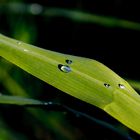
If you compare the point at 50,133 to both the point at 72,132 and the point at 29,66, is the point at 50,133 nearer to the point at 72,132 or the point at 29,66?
the point at 72,132

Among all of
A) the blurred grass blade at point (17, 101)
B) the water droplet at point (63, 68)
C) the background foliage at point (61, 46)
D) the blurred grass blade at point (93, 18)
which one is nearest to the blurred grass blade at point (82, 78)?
the water droplet at point (63, 68)

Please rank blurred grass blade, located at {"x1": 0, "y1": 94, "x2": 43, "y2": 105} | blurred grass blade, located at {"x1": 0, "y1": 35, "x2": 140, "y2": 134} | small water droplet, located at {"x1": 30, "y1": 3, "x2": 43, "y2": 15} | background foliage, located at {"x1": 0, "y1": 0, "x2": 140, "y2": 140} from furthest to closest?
small water droplet, located at {"x1": 30, "y1": 3, "x2": 43, "y2": 15}, background foliage, located at {"x1": 0, "y1": 0, "x2": 140, "y2": 140}, blurred grass blade, located at {"x1": 0, "y1": 94, "x2": 43, "y2": 105}, blurred grass blade, located at {"x1": 0, "y1": 35, "x2": 140, "y2": 134}

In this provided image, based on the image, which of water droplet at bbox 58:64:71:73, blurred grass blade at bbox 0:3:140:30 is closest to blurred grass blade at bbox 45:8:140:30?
blurred grass blade at bbox 0:3:140:30

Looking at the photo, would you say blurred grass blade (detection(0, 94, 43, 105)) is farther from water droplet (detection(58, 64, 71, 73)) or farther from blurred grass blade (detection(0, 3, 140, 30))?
blurred grass blade (detection(0, 3, 140, 30))

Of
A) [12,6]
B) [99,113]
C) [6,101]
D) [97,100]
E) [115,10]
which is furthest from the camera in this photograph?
[115,10]

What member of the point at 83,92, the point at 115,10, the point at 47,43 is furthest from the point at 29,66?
the point at 115,10

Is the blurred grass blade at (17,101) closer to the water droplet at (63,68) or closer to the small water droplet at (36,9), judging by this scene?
the water droplet at (63,68)

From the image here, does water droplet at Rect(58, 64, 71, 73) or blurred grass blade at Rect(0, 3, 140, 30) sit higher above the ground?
blurred grass blade at Rect(0, 3, 140, 30)
